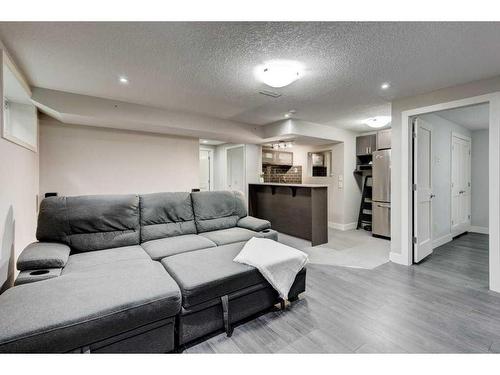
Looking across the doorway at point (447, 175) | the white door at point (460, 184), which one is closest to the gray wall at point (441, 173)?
the doorway at point (447, 175)

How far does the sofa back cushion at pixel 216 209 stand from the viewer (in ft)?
10.8

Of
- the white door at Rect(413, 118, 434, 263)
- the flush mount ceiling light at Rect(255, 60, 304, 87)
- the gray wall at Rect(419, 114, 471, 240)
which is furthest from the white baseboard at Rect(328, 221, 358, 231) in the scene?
the flush mount ceiling light at Rect(255, 60, 304, 87)

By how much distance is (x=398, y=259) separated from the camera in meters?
3.36

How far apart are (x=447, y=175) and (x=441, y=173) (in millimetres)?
331

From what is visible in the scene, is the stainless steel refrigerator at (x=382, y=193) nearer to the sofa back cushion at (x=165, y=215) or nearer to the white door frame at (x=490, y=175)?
the white door frame at (x=490, y=175)

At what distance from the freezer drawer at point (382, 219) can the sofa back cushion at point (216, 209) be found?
9.63 ft

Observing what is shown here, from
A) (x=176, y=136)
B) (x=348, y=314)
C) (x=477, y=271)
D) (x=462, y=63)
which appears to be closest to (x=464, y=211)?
(x=477, y=271)

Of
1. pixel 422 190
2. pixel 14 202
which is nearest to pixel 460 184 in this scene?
pixel 422 190

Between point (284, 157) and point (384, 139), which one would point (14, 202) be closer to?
point (284, 157)

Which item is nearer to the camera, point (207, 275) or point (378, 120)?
point (207, 275)

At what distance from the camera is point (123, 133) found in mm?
4000

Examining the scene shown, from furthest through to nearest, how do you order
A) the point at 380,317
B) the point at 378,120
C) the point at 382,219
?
the point at 382,219, the point at 378,120, the point at 380,317

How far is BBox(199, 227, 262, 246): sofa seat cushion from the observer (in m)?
2.85

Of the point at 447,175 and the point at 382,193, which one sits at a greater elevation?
the point at 447,175
